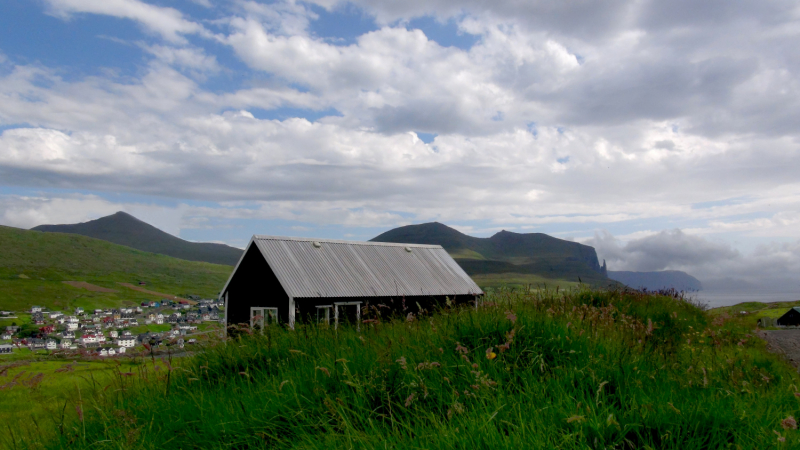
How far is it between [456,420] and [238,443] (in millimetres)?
1934

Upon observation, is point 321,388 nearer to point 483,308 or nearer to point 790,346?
point 483,308

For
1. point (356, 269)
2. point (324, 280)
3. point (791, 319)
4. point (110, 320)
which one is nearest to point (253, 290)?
point (324, 280)

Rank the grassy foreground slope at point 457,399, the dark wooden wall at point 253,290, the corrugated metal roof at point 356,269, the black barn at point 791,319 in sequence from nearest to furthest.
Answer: the grassy foreground slope at point 457,399, the corrugated metal roof at point 356,269, the dark wooden wall at point 253,290, the black barn at point 791,319

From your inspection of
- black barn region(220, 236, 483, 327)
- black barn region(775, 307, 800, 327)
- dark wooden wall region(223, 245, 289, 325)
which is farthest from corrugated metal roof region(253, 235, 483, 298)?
black barn region(775, 307, 800, 327)

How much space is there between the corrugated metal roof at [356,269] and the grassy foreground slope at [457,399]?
17.1 m

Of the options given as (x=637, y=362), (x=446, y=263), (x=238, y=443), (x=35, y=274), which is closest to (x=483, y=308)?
(x=637, y=362)

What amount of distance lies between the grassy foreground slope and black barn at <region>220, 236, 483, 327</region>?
1599 centimetres

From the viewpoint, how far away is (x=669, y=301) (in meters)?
13.9

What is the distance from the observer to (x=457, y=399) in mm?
4125

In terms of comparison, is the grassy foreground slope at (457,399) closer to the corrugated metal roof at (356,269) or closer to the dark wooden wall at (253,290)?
the corrugated metal roof at (356,269)

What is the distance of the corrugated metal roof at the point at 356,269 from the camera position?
77.8 feet

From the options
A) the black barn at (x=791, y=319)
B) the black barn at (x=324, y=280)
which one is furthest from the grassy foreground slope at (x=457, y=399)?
the black barn at (x=791, y=319)

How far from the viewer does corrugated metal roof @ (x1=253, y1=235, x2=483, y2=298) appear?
77.8 ft

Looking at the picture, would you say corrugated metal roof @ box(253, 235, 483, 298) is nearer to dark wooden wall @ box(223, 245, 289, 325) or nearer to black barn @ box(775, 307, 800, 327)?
dark wooden wall @ box(223, 245, 289, 325)
